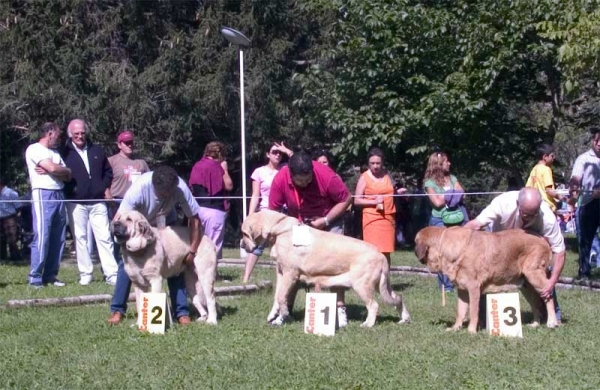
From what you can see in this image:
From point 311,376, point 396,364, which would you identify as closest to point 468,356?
point 396,364

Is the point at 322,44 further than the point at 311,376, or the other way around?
the point at 322,44

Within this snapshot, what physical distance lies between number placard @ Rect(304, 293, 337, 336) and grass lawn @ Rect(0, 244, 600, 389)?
0.13 meters

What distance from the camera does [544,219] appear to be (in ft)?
29.4

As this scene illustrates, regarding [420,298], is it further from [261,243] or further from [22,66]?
[22,66]

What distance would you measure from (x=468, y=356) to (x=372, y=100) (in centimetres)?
1532

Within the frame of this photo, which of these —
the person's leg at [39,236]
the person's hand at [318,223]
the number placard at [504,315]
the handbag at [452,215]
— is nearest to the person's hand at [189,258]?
the person's hand at [318,223]

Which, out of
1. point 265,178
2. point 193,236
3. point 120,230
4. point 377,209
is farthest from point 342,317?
point 265,178

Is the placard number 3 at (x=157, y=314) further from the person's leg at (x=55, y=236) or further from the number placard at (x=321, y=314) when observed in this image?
the person's leg at (x=55, y=236)

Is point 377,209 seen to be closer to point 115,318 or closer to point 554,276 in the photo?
point 554,276

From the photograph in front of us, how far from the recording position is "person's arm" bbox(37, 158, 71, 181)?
12.1 metres

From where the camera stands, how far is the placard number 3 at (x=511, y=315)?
8.55 metres

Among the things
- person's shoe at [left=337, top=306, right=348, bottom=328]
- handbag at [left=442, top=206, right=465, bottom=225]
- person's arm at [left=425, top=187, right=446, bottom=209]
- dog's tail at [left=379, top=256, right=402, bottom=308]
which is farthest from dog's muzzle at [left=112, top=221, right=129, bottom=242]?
handbag at [left=442, top=206, right=465, bottom=225]

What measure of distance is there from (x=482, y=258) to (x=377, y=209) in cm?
349

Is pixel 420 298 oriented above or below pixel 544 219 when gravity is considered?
below
